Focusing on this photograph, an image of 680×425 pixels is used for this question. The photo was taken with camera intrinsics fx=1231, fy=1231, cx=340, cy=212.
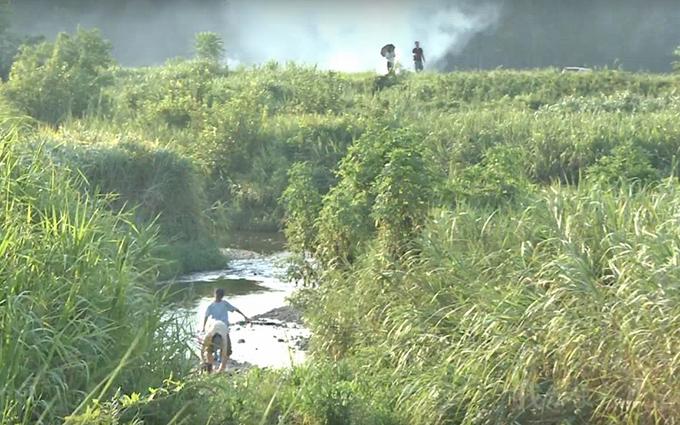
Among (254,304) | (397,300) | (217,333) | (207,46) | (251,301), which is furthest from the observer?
Answer: (207,46)

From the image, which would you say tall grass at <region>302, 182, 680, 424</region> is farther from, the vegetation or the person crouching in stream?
the person crouching in stream

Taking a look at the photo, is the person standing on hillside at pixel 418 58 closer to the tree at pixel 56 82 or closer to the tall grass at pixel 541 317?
the tree at pixel 56 82

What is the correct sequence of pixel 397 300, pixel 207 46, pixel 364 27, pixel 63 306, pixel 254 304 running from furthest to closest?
pixel 364 27, pixel 207 46, pixel 254 304, pixel 397 300, pixel 63 306

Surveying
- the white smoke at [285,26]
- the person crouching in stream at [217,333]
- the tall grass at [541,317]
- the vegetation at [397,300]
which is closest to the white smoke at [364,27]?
the white smoke at [285,26]

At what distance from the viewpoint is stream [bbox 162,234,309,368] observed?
14.8 metres

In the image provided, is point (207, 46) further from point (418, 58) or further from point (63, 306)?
point (63, 306)

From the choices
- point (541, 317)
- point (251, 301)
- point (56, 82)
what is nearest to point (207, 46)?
point (56, 82)

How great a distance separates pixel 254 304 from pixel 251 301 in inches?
12.0

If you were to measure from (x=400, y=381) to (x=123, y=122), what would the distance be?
74.9 feet

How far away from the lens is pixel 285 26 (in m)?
56.4

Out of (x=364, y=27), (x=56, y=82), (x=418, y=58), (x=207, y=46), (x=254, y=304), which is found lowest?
(x=254, y=304)

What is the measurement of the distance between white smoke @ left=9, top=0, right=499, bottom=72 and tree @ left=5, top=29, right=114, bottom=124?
39.5ft

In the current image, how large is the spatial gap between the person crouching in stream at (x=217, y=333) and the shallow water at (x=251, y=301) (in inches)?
8.7

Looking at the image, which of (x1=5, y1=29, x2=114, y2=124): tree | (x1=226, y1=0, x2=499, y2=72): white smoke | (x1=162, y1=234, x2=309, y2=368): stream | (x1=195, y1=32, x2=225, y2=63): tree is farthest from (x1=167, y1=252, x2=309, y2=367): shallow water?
(x1=195, y1=32, x2=225, y2=63): tree
